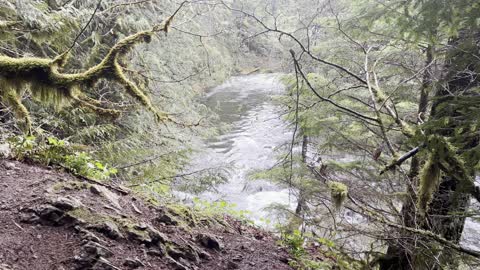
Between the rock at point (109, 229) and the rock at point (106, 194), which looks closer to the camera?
the rock at point (109, 229)

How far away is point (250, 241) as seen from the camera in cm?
384

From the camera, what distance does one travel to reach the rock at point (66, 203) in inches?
105

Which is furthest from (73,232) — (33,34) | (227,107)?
(227,107)

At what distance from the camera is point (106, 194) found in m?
3.23

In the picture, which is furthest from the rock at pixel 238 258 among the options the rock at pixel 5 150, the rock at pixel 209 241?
the rock at pixel 5 150

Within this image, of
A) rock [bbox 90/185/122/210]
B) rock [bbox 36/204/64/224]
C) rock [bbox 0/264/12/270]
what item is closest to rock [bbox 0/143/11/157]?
rock [bbox 90/185/122/210]

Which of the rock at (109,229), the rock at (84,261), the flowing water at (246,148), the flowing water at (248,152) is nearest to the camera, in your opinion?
the rock at (84,261)

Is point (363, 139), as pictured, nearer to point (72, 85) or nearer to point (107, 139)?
point (107, 139)

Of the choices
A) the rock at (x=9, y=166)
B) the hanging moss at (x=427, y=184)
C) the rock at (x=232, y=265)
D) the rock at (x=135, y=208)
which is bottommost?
the rock at (x=232, y=265)

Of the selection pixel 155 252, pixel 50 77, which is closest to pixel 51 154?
pixel 50 77

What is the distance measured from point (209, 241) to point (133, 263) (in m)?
0.97

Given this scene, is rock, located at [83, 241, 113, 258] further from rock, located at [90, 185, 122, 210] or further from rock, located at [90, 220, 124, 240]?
rock, located at [90, 185, 122, 210]

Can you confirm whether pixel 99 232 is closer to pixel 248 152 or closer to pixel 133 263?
pixel 133 263

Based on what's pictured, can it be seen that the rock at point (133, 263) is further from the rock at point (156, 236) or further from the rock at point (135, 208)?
the rock at point (135, 208)
